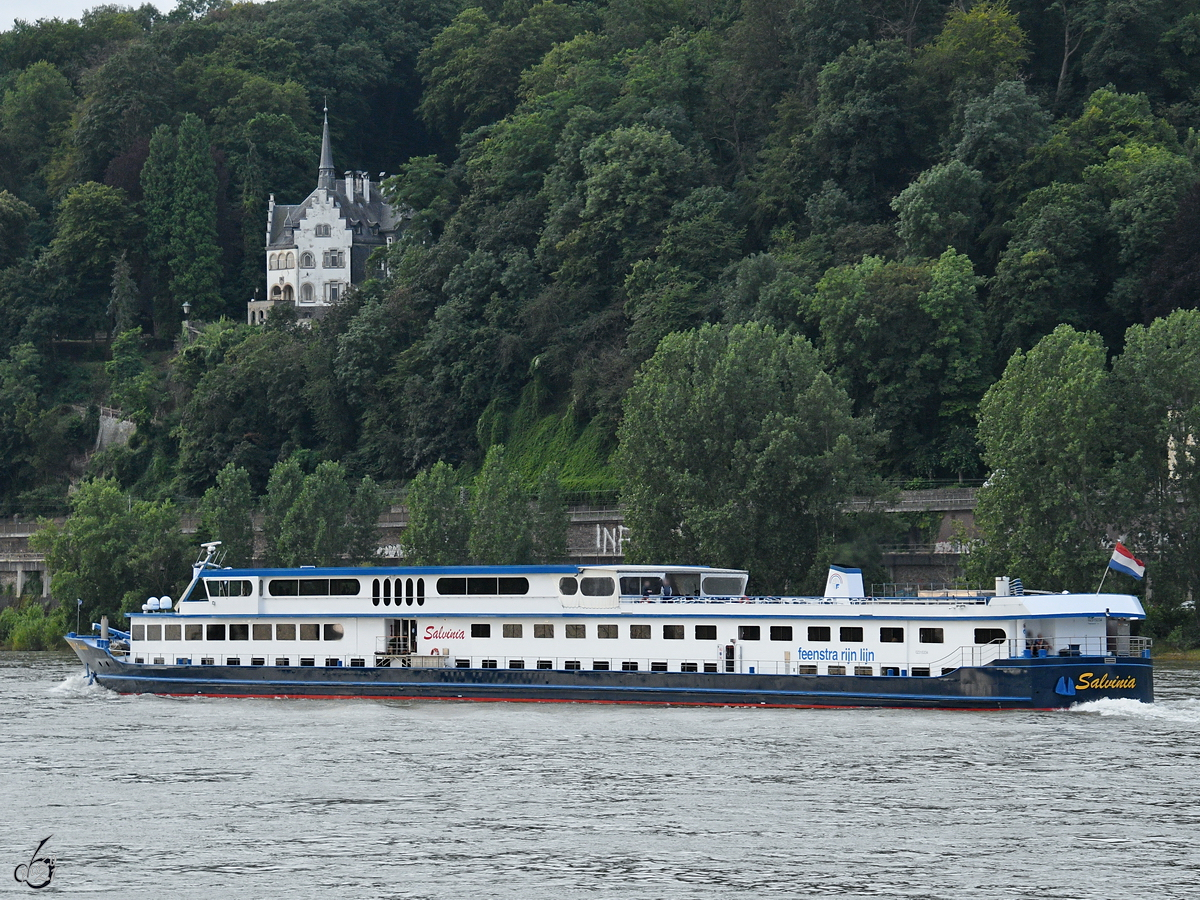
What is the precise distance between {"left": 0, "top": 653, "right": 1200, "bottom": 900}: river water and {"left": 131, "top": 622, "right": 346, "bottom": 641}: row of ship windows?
278 inches

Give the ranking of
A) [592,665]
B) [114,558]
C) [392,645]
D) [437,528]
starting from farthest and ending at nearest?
[114,558] < [437,528] < [392,645] < [592,665]

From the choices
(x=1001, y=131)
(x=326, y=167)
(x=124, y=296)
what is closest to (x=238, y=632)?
(x=1001, y=131)

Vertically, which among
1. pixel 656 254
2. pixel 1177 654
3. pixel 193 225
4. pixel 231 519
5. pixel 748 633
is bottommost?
pixel 1177 654

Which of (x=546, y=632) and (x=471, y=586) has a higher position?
(x=471, y=586)

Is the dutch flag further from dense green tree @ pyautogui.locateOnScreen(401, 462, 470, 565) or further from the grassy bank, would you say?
dense green tree @ pyautogui.locateOnScreen(401, 462, 470, 565)

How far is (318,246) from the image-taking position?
14138cm

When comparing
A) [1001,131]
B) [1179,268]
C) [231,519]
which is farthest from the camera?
[1001,131]

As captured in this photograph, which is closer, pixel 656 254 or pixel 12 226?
pixel 656 254

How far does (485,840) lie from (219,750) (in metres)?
14.7

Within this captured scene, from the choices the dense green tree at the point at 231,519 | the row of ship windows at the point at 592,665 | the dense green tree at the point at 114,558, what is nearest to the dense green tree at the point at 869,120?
the dense green tree at the point at 231,519

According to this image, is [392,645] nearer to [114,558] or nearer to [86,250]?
[114,558]

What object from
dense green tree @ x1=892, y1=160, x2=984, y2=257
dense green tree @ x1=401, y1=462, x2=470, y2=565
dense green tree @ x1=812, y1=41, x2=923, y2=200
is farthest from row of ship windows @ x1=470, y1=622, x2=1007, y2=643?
dense green tree @ x1=812, y1=41, x2=923, y2=200

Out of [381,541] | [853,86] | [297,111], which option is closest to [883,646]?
[381,541]

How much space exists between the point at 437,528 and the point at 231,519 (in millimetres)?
12629
